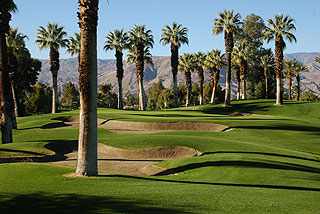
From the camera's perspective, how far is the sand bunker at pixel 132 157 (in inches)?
781

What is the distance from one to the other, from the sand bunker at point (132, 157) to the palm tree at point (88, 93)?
20.7 feet

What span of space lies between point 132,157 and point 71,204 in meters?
14.7

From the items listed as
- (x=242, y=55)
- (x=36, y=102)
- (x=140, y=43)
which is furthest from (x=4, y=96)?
(x=36, y=102)

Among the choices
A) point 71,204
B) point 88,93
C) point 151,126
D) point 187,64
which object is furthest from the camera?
point 187,64

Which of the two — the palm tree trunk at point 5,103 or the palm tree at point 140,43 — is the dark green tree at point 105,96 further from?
the palm tree trunk at point 5,103

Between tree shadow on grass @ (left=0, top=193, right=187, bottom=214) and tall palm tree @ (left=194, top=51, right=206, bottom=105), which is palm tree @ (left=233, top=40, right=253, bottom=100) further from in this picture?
tree shadow on grass @ (left=0, top=193, right=187, bottom=214)

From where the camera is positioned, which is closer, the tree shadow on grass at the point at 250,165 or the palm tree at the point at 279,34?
the tree shadow on grass at the point at 250,165

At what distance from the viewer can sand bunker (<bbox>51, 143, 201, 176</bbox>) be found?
19844 millimetres

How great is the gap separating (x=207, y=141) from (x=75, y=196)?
15.8 metres

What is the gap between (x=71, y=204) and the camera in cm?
883

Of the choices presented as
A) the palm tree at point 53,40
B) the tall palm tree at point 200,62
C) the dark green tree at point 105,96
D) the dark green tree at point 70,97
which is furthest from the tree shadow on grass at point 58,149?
the dark green tree at point 70,97

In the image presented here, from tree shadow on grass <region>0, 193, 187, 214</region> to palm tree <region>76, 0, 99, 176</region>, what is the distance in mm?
3227

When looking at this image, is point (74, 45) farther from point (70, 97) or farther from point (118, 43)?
point (70, 97)

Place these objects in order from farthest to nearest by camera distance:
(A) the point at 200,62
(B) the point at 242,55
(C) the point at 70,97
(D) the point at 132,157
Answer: (C) the point at 70,97, (A) the point at 200,62, (B) the point at 242,55, (D) the point at 132,157
